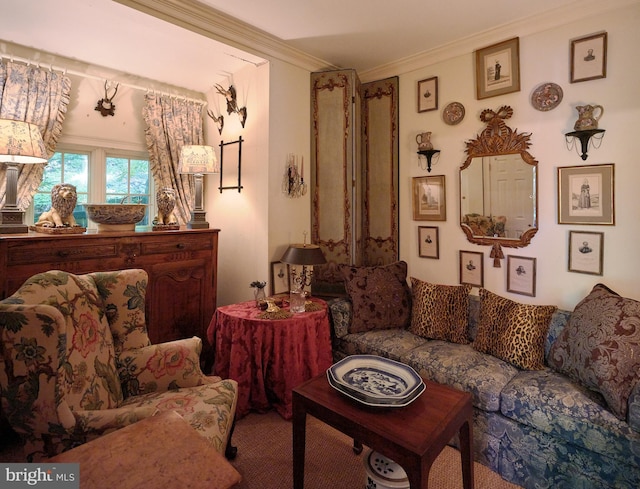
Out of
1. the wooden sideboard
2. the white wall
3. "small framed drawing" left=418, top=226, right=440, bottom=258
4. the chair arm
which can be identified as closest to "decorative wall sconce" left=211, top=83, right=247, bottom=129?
the wooden sideboard

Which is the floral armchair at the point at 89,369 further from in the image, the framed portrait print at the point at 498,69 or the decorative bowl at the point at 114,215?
the framed portrait print at the point at 498,69

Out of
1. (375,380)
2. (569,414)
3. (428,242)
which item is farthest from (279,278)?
(569,414)

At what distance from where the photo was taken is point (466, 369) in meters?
2.12

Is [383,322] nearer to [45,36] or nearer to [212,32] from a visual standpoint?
[212,32]

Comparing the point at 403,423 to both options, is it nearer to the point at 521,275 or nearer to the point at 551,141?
the point at 521,275

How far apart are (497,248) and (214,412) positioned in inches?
88.2

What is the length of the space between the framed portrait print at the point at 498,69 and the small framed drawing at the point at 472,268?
3.96 ft

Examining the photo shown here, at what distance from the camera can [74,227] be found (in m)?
2.40

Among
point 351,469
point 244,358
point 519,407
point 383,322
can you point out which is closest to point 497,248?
point 383,322

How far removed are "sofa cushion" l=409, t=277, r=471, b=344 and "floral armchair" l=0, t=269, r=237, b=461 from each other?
4.89 feet

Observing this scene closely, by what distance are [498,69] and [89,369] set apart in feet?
10.2

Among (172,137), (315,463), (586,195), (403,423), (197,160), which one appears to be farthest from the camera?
(172,137)

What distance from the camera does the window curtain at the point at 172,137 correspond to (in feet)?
10.7

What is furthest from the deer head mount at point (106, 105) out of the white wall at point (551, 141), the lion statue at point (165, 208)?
the white wall at point (551, 141)
